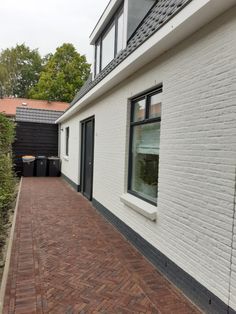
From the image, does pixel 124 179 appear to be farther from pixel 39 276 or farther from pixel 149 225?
pixel 39 276

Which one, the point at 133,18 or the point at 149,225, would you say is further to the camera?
the point at 133,18

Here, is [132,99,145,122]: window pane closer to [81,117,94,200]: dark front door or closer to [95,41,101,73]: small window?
[81,117,94,200]: dark front door

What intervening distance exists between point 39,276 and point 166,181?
201 cm

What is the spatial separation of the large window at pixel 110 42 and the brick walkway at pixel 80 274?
4.20 m

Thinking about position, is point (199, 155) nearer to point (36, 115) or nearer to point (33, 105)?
point (36, 115)

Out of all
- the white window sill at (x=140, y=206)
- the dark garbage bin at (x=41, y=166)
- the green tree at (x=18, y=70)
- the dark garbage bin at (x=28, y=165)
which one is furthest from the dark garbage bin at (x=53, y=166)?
the green tree at (x=18, y=70)

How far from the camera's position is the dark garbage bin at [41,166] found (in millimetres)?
13435

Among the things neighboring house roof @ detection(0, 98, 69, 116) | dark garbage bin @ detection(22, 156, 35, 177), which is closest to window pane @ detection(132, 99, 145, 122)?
dark garbage bin @ detection(22, 156, 35, 177)

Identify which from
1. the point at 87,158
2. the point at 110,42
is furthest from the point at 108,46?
the point at 87,158

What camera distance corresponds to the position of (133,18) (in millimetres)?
6086

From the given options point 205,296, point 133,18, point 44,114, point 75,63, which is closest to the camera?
point 205,296

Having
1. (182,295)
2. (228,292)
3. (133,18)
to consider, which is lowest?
(182,295)

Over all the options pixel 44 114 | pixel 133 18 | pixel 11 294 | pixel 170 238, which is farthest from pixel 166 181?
pixel 44 114

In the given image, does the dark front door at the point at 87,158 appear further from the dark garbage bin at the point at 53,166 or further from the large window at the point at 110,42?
the dark garbage bin at the point at 53,166
